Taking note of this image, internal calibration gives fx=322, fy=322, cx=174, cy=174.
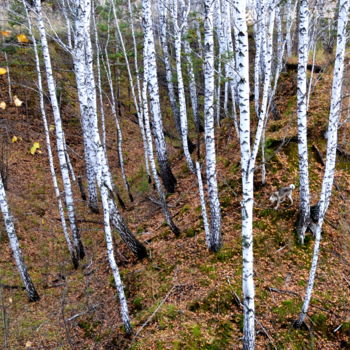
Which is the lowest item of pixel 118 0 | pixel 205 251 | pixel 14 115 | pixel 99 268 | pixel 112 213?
pixel 99 268

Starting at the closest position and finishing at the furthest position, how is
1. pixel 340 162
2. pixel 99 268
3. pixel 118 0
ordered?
pixel 99 268 → pixel 340 162 → pixel 118 0

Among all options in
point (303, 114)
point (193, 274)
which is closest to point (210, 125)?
point (303, 114)

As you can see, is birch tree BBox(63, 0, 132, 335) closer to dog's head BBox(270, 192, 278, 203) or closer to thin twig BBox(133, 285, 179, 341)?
thin twig BBox(133, 285, 179, 341)

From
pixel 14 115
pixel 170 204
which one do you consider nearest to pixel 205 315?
pixel 170 204

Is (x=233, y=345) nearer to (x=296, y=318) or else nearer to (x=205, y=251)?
(x=296, y=318)

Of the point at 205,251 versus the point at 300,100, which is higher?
the point at 300,100

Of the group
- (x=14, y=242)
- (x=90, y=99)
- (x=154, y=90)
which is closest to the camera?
(x=90, y=99)

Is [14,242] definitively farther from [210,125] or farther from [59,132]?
[210,125]

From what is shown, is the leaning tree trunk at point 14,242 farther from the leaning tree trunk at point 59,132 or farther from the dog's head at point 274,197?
the dog's head at point 274,197
